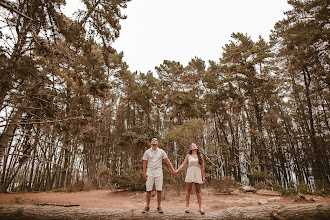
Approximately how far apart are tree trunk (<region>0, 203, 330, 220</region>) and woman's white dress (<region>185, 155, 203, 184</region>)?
755 millimetres

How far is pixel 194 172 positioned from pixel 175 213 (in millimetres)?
1065

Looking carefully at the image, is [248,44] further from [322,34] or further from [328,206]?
[328,206]

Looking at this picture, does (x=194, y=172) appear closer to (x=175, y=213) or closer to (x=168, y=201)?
(x=175, y=213)

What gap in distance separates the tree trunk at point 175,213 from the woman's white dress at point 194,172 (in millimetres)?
755

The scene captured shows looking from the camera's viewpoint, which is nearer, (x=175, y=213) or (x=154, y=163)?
(x=175, y=213)

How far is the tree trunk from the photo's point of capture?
3.68 metres

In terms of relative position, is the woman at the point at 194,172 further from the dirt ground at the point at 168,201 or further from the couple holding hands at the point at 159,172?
the dirt ground at the point at 168,201

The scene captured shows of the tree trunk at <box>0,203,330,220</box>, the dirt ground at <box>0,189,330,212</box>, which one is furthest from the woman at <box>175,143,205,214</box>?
the dirt ground at <box>0,189,330,212</box>

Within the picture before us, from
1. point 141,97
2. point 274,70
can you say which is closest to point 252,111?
point 274,70

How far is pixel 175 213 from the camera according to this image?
383cm

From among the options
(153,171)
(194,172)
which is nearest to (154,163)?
(153,171)

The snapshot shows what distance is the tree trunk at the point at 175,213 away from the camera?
368 cm

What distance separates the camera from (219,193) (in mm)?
10172

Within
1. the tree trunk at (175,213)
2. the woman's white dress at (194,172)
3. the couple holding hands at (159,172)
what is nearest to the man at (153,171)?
the couple holding hands at (159,172)
